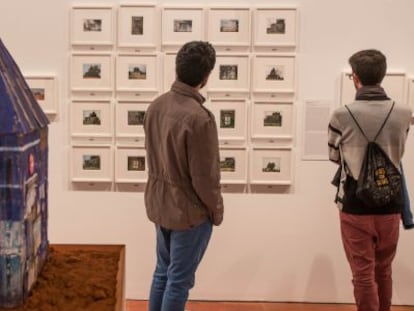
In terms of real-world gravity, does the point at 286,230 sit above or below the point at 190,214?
below

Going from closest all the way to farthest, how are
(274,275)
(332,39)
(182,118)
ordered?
(182,118) < (332,39) < (274,275)

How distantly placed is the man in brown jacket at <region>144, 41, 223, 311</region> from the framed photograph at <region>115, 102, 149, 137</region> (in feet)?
3.49

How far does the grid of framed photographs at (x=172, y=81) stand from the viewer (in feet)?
10.9

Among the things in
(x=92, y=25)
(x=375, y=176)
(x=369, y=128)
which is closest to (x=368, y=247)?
(x=375, y=176)

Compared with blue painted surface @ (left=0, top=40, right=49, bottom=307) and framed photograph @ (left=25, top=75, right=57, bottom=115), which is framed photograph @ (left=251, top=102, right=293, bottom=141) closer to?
framed photograph @ (left=25, top=75, right=57, bottom=115)

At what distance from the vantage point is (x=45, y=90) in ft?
11.0

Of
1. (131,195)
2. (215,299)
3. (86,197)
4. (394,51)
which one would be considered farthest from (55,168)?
(394,51)

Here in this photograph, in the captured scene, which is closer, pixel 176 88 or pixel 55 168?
pixel 176 88

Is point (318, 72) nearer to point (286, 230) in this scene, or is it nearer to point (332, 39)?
point (332, 39)

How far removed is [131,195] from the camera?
11.5 feet

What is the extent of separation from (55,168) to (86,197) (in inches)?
10.5

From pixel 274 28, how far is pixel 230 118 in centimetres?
61

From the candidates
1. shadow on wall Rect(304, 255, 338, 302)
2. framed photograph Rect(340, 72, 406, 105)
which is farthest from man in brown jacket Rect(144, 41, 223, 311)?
shadow on wall Rect(304, 255, 338, 302)

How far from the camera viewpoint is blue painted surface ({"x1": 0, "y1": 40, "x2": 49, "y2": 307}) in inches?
48.4
